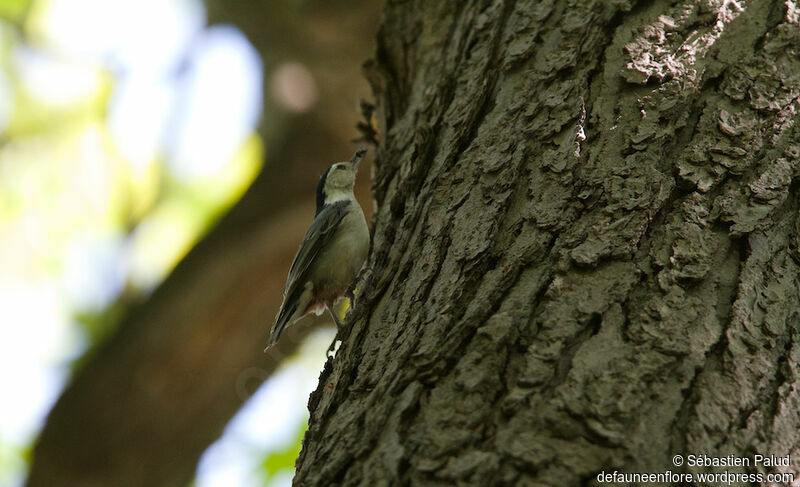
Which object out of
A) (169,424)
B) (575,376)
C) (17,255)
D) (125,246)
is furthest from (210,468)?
(575,376)

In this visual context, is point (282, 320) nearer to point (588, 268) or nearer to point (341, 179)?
point (341, 179)

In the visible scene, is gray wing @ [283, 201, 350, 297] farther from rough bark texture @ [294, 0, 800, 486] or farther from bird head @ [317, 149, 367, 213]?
rough bark texture @ [294, 0, 800, 486]

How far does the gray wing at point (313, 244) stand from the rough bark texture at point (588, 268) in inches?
54.0

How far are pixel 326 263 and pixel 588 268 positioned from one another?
2.39 m

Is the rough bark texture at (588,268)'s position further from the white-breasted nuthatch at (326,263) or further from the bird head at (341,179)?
the bird head at (341,179)

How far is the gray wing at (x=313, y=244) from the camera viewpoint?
3.94m

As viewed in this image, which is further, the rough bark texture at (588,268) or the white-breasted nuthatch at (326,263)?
the white-breasted nuthatch at (326,263)

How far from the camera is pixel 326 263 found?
3969mm

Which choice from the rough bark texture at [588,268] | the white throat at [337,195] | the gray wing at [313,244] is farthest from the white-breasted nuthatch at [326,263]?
the rough bark texture at [588,268]

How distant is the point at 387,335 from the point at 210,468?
14.8 ft

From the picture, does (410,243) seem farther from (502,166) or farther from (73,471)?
(73,471)

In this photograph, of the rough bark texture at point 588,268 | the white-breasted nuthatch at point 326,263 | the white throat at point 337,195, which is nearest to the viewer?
the rough bark texture at point 588,268

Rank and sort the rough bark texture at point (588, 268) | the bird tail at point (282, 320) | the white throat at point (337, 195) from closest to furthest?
1. the rough bark texture at point (588, 268)
2. the bird tail at point (282, 320)
3. the white throat at point (337, 195)

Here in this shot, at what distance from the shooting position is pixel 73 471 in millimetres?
4914
